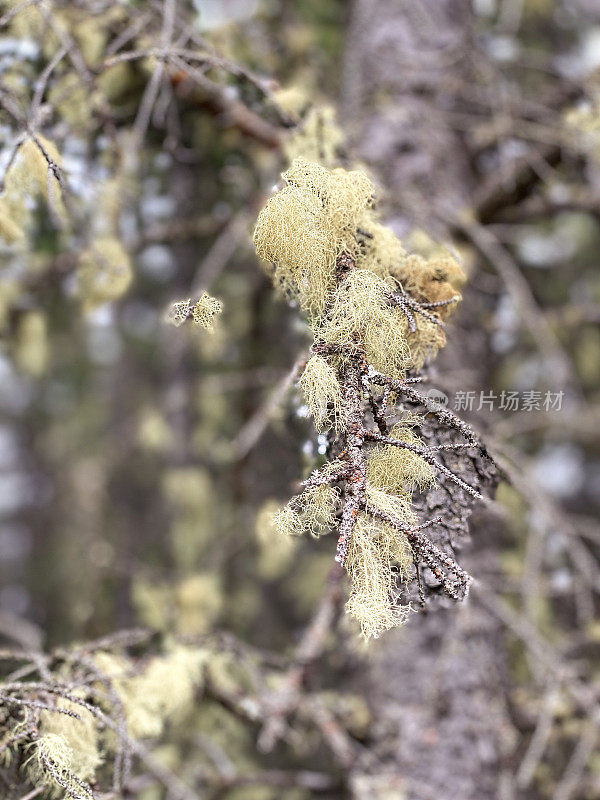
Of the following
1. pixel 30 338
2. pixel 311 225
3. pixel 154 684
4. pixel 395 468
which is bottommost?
pixel 154 684

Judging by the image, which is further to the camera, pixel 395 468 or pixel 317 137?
pixel 317 137

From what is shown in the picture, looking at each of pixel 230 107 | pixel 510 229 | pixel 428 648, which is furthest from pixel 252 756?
pixel 230 107

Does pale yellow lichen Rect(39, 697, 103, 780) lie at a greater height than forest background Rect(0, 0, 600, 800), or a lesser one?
lesser

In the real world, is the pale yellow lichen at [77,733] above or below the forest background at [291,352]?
below

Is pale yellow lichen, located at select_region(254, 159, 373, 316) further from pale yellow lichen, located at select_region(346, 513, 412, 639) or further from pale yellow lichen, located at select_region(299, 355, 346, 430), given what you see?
pale yellow lichen, located at select_region(346, 513, 412, 639)

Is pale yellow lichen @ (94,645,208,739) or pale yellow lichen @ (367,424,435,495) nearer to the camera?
pale yellow lichen @ (367,424,435,495)

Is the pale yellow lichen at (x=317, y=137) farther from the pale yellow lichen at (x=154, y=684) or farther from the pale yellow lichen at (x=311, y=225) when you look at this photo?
the pale yellow lichen at (x=154, y=684)

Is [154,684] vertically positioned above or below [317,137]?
below

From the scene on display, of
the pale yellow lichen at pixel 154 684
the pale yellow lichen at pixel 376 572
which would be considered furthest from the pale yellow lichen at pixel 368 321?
the pale yellow lichen at pixel 154 684

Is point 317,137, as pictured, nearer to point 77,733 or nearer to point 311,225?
point 311,225

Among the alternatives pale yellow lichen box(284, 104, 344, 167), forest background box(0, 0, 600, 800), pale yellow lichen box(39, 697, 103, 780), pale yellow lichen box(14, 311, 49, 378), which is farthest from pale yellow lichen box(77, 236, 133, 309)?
pale yellow lichen box(39, 697, 103, 780)

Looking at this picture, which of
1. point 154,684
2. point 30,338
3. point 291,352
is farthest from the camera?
point 30,338

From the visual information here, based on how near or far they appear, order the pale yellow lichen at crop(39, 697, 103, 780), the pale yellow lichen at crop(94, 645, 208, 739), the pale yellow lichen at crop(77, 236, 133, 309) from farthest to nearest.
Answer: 1. the pale yellow lichen at crop(77, 236, 133, 309)
2. the pale yellow lichen at crop(94, 645, 208, 739)
3. the pale yellow lichen at crop(39, 697, 103, 780)

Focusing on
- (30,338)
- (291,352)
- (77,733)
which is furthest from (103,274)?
(77,733)
